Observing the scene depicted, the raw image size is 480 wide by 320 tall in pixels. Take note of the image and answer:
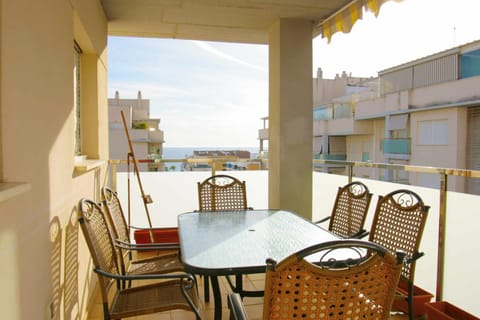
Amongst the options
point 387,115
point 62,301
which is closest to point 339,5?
point 62,301

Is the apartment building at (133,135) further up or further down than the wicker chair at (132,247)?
further up

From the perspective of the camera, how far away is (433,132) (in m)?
15.2

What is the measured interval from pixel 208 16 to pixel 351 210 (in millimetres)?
2597

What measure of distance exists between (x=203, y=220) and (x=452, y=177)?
6.44 ft

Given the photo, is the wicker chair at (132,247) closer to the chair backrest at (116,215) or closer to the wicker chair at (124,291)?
the chair backrest at (116,215)

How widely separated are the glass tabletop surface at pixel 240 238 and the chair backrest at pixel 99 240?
17.3 inches

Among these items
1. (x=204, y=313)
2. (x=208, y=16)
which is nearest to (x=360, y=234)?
(x=204, y=313)

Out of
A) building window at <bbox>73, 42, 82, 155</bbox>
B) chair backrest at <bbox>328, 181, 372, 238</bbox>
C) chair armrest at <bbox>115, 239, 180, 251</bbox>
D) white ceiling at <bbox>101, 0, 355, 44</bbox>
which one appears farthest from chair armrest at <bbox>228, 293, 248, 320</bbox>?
white ceiling at <bbox>101, 0, 355, 44</bbox>

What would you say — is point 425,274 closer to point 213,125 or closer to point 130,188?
point 130,188

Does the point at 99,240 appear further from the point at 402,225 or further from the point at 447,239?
the point at 447,239

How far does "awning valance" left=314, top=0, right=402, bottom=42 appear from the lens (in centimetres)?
307

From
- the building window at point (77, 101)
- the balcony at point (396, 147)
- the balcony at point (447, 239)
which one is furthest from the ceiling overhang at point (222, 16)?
the balcony at point (396, 147)

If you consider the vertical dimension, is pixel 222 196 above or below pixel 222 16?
below

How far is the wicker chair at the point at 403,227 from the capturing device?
6.85 feet
